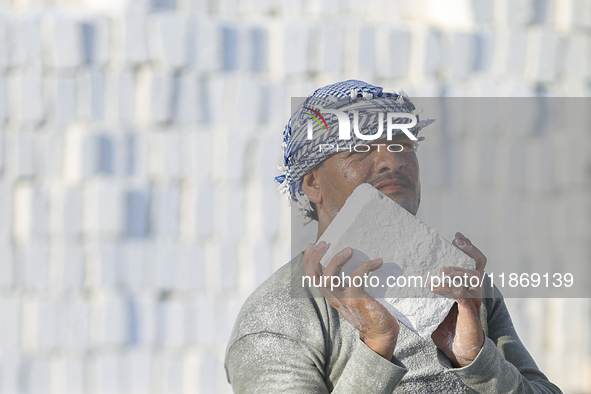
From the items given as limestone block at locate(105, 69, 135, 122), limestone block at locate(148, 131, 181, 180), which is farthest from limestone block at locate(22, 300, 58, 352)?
limestone block at locate(105, 69, 135, 122)

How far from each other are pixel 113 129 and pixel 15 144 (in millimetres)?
365

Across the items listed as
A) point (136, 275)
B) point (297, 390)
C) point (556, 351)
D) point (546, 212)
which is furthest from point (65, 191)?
point (556, 351)

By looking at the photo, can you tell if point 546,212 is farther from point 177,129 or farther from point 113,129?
point 113,129

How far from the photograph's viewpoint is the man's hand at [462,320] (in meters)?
0.64

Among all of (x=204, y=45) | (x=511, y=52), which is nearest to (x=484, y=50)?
(x=511, y=52)

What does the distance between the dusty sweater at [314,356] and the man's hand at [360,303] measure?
51mm

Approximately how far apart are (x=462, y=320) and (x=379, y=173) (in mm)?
209

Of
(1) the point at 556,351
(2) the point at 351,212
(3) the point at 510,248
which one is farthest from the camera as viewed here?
(1) the point at 556,351

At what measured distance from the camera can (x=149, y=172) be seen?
6.77 feet

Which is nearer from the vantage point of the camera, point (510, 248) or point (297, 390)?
point (297, 390)

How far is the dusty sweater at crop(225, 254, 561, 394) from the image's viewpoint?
72 cm

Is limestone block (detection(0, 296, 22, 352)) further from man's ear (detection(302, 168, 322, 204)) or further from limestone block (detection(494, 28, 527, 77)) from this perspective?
limestone block (detection(494, 28, 527, 77))

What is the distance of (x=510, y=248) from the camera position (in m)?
1.84

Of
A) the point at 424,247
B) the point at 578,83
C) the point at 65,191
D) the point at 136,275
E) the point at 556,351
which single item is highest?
the point at 578,83
